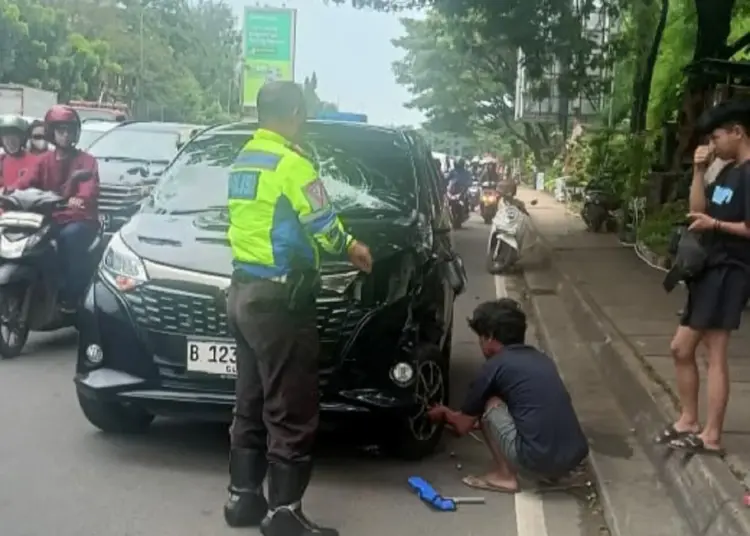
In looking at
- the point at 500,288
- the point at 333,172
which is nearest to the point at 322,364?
the point at 333,172

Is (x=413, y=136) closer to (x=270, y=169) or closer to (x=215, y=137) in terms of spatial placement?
(x=215, y=137)

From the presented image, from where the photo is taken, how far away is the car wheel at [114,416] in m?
6.07

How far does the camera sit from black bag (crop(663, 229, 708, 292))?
216 inches

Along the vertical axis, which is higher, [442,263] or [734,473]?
[442,263]

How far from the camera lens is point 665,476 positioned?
19.1 ft

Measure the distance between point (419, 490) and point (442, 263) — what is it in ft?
4.98

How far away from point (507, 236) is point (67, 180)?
334 inches

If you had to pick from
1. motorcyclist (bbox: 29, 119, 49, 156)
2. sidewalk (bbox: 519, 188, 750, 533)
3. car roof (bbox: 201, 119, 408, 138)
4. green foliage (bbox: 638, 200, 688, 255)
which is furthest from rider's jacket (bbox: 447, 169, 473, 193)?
car roof (bbox: 201, 119, 408, 138)

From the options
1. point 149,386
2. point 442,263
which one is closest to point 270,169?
point 149,386

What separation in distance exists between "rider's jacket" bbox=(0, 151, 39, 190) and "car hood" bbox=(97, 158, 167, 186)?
5.02 m

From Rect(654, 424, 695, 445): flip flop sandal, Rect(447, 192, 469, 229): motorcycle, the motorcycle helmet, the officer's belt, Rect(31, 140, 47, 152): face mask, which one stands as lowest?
Rect(447, 192, 469, 229): motorcycle

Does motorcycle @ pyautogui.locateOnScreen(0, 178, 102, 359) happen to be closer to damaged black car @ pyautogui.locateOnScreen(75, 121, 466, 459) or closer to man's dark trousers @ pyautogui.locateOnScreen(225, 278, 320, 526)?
damaged black car @ pyautogui.locateOnScreen(75, 121, 466, 459)

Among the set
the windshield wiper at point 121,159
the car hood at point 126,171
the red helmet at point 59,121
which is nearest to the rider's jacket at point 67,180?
the red helmet at point 59,121

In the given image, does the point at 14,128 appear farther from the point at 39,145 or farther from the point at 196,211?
the point at 196,211
